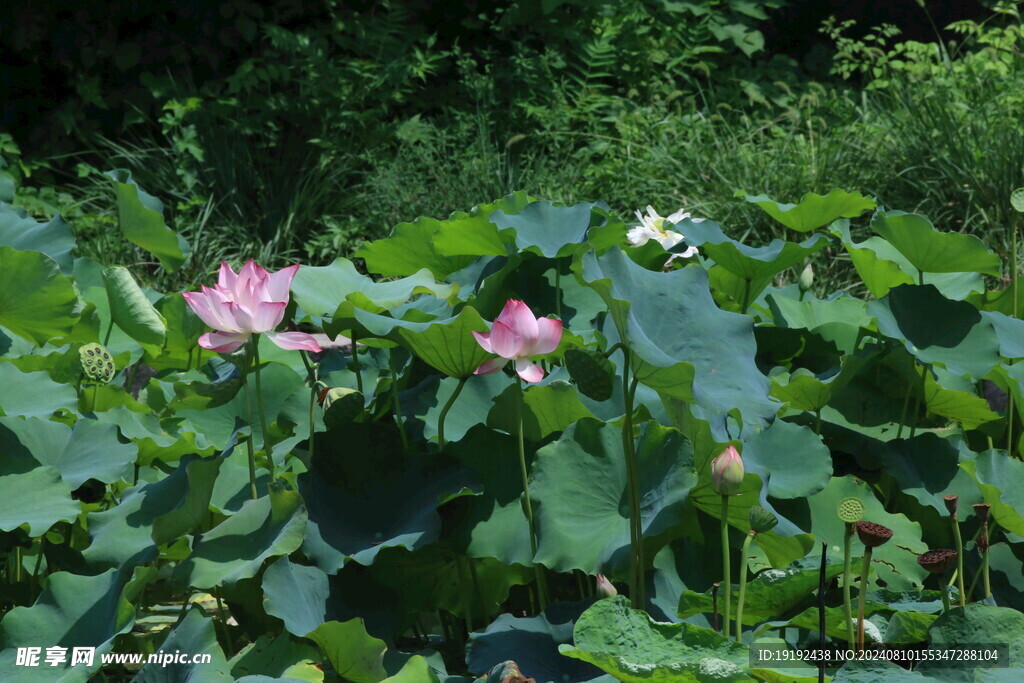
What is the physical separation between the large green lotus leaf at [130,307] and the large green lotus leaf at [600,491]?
754 mm

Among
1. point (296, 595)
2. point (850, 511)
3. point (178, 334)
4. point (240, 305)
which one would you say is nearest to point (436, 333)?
point (240, 305)

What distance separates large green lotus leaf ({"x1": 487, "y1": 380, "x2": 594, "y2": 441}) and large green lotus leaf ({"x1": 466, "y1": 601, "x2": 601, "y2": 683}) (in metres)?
0.21

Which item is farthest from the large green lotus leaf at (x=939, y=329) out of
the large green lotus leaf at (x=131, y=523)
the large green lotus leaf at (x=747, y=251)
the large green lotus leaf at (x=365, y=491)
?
the large green lotus leaf at (x=131, y=523)

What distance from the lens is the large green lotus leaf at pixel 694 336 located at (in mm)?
980

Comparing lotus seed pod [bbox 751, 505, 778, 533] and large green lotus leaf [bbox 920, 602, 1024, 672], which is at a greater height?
lotus seed pod [bbox 751, 505, 778, 533]

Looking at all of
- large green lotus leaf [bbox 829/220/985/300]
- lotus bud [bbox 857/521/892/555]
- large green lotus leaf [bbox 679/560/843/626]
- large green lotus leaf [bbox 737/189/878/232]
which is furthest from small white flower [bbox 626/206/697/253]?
lotus bud [bbox 857/521/892/555]

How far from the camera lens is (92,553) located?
1.04 metres

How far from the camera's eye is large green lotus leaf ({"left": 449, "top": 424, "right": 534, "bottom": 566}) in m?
1.05

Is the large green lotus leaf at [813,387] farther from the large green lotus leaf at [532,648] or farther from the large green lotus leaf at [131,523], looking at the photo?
the large green lotus leaf at [131,523]

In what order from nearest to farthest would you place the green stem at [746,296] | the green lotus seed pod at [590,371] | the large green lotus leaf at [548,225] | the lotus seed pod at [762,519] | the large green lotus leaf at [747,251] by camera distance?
the lotus seed pod at [762,519] < the green lotus seed pod at [590,371] < the large green lotus leaf at [548,225] < the large green lotus leaf at [747,251] < the green stem at [746,296]

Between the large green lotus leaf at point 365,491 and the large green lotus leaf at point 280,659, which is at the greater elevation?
the large green lotus leaf at point 365,491

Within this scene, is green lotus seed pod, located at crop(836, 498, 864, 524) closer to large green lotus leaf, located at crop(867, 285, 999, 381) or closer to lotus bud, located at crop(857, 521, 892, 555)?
lotus bud, located at crop(857, 521, 892, 555)

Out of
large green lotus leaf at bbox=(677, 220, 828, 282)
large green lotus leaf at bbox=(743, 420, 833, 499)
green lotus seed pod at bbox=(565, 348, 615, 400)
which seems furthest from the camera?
large green lotus leaf at bbox=(677, 220, 828, 282)

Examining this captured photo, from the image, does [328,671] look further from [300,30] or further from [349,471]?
[300,30]
